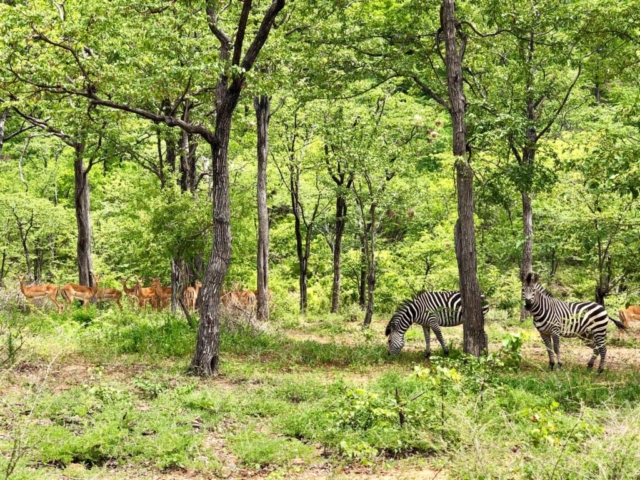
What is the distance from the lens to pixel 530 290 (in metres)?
11.8

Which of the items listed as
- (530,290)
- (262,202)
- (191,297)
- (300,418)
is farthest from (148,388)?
(262,202)

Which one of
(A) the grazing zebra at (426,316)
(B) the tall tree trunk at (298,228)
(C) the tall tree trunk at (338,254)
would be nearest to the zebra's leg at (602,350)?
(A) the grazing zebra at (426,316)

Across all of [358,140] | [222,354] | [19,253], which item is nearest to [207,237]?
[222,354]

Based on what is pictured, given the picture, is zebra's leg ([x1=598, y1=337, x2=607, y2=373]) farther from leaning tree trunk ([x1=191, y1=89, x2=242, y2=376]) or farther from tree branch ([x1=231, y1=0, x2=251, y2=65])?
tree branch ([x1=231, y1=0, x2=251, y2=65])

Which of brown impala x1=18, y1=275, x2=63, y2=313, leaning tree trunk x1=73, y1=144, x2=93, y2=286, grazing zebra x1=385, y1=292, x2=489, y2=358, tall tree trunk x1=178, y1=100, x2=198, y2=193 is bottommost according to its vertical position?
grazing zebra x1=385, y1=292, x2=489, y2=358

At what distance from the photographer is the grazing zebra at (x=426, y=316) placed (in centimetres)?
1323

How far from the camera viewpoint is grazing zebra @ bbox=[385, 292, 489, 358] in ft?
43.4

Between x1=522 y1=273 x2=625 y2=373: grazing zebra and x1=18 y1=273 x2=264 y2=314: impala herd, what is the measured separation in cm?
770

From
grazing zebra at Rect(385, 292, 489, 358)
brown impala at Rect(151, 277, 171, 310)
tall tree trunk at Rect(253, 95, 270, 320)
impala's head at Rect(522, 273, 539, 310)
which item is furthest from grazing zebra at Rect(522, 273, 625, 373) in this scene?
brown impala at Rect(151, 277, 171, 310)

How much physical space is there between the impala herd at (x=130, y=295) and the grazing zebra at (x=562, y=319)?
7697 mm

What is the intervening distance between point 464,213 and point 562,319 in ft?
10.0

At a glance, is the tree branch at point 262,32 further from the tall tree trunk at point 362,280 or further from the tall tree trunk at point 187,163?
the tall tree trunk at point 362,280


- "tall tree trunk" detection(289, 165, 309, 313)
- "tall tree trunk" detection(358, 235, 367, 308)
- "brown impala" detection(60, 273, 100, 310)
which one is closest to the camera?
"brown impala" detection(60, 273, 100, 310)

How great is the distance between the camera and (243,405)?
8.07m
